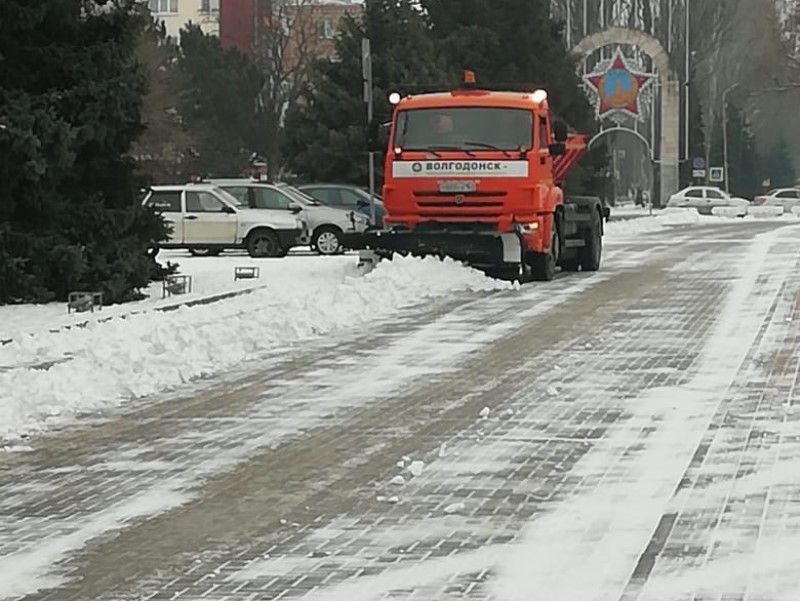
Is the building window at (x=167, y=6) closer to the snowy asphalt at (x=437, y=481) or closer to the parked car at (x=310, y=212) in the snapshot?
the parked car at (x=310, y=212)

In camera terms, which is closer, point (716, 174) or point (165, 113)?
point (165, 113)

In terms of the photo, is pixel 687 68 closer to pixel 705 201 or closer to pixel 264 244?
pixel 705 201

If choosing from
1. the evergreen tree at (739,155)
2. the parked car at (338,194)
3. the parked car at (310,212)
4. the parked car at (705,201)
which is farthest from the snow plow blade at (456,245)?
the evergreen tree at (739,155)

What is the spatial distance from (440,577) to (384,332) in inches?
376

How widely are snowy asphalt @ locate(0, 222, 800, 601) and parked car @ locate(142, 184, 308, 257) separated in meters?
15.7

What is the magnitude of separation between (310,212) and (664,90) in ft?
146

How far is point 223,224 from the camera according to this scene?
102ft

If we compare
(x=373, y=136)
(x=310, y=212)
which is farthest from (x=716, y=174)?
(x=373, y=136)

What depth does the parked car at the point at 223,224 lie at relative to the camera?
30938 mm

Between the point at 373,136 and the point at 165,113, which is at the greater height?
the point at 165,113

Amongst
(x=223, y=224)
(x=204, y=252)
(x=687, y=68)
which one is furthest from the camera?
(x=687, y=68)

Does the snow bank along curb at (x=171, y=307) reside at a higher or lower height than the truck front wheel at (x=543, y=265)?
lower

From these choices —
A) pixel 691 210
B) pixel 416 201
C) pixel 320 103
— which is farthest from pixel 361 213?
pixel 691 210

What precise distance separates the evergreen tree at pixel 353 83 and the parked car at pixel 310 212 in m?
6.12
